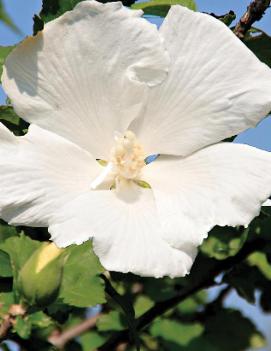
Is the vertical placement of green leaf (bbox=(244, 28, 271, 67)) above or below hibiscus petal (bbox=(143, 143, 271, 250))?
above

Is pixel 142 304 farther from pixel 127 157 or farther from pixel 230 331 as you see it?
pixel 127 157

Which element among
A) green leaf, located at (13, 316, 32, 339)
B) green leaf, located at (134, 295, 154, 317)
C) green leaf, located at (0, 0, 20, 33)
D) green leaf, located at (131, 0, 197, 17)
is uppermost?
green leaf, located at (0, 0, 20, 33)

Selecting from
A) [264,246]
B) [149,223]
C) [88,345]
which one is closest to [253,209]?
[149,223]

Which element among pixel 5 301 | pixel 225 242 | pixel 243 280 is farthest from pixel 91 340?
pixel 5 301

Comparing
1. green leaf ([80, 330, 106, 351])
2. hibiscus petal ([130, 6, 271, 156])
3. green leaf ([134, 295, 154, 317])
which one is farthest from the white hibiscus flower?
green leaf ([80, 330, 106, 351])

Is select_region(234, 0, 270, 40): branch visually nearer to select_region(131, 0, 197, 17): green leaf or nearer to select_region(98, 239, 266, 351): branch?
select_region(131, 0, 197, 17): green leaf

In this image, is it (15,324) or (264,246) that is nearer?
(15,324)

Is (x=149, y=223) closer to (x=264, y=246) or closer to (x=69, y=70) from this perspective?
(x=69, y=70)
